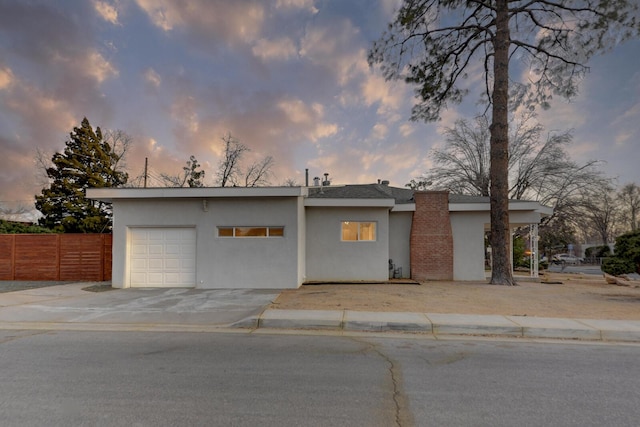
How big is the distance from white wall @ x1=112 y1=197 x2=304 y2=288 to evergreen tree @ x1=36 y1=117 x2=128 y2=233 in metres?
17.2

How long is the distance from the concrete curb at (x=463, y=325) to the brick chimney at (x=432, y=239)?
6625 mm

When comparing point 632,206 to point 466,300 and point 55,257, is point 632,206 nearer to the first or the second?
point 466,300

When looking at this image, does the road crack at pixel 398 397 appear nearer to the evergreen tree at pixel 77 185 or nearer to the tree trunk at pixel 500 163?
the tree trunk at pixel 500 163

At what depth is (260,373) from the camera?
4.20 metres

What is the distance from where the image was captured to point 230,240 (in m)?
11.2

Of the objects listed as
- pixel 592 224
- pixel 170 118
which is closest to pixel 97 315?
pixel 170 118

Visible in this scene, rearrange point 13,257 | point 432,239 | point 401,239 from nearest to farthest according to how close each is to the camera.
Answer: point 13,257
point 432,239
point 401,239

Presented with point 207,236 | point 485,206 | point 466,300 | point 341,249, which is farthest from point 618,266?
point 207,236

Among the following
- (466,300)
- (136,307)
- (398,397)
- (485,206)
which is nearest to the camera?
(398,397)

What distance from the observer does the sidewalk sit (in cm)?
625

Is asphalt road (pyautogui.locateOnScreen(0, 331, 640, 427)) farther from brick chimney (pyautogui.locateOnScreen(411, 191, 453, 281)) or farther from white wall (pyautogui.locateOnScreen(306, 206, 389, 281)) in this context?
brick chimney (pyautogui.locateOnScreen(411, 191, 453, 281))

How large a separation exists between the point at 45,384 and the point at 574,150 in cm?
2871

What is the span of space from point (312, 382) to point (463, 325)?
3.92 metres

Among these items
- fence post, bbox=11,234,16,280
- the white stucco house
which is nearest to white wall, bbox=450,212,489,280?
the white stucco house
